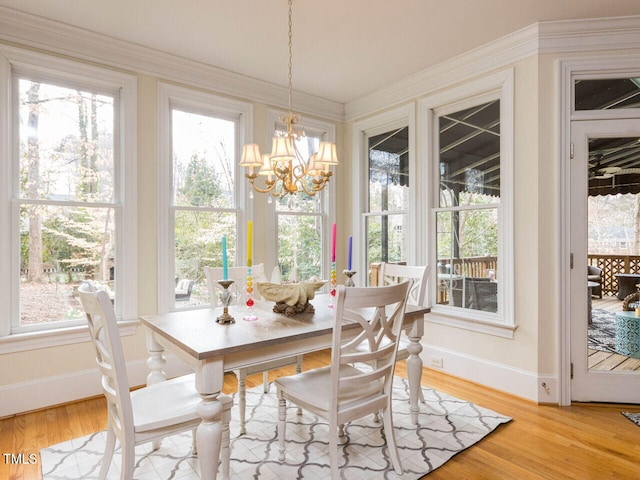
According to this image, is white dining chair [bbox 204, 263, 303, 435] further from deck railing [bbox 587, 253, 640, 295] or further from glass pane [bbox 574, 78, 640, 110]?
glass pane [bbox 574, 78, 640, 110]

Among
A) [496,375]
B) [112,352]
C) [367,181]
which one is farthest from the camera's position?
[367,181]

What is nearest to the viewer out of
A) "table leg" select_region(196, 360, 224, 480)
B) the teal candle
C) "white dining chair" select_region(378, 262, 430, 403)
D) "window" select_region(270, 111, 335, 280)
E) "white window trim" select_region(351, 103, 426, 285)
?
"table leg" select_region(196, 360, 224, 480)

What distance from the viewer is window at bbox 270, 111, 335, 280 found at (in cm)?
405

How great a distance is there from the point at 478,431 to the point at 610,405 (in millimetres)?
1172

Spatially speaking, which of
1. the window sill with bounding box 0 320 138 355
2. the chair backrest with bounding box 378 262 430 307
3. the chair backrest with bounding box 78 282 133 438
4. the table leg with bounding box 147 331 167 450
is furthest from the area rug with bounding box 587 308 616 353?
the window sill with bounding box 0 320 138 355

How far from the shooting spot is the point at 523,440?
2281 millimetres

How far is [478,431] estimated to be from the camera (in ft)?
7.79

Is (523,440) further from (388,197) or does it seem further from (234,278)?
(388,197)

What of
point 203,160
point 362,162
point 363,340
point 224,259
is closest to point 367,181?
point 362,162

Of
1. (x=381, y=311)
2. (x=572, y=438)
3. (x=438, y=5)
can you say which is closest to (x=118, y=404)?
(x=381, y=311)

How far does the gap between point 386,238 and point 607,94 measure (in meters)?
2.23

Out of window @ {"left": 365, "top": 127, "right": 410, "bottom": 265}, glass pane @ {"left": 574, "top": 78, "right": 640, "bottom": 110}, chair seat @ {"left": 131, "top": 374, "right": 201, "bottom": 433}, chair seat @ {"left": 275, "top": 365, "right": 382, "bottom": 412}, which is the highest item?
glass pane @ {"left": 574, "top": 78, "right": 640, "bottom": 110}

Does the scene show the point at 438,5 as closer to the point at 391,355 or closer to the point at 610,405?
the point at 391,355

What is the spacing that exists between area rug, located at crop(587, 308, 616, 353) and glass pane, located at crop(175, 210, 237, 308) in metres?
3.09
